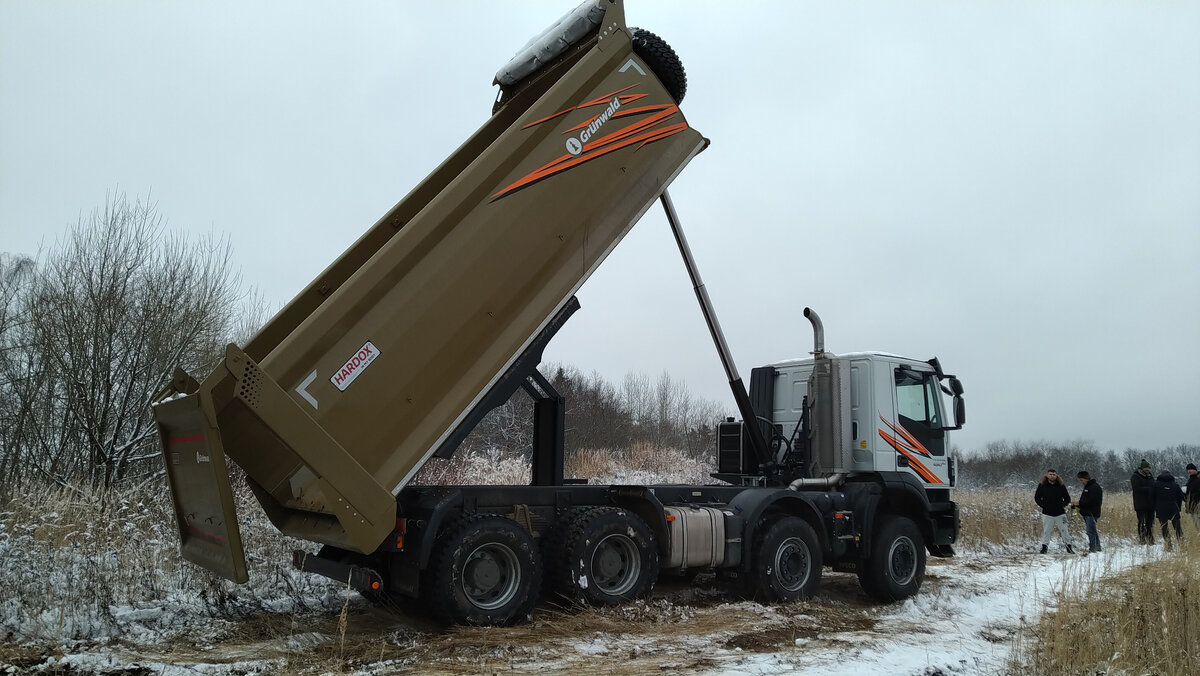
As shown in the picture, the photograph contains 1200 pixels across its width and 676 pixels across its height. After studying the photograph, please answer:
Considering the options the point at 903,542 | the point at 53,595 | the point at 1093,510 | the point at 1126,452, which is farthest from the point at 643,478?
the point at 1126,452

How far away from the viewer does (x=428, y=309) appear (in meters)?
5.38

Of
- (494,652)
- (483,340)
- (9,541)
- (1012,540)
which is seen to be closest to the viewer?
(494,652)

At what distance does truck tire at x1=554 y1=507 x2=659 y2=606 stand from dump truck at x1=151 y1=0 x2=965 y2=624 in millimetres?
19

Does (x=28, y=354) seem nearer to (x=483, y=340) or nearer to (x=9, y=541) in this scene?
(x=9, y=541)

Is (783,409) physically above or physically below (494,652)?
above

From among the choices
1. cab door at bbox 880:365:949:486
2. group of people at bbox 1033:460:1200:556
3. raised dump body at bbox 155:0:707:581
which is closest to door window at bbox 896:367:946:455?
cab door at bbox 880:365:949:486

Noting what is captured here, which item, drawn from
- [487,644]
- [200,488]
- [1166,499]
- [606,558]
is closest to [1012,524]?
[1166,499]

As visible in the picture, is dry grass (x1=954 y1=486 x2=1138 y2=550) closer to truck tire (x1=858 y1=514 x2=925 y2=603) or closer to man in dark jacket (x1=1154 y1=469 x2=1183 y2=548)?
man in dark jacket (x1=1154 y1=469 x2=1183 y2=548)

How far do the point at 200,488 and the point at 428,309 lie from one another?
6.09ft

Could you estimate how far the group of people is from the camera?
13.7 m

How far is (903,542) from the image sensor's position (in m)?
8.87

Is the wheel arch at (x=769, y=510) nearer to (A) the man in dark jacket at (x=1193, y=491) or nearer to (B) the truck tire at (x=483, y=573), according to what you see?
(B) the truck tire at (x=483, y=573)

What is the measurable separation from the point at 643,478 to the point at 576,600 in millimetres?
7351

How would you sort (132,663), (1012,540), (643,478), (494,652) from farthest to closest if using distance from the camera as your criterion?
(1012,540) → (643,478) → (494,652) → (132,663)
